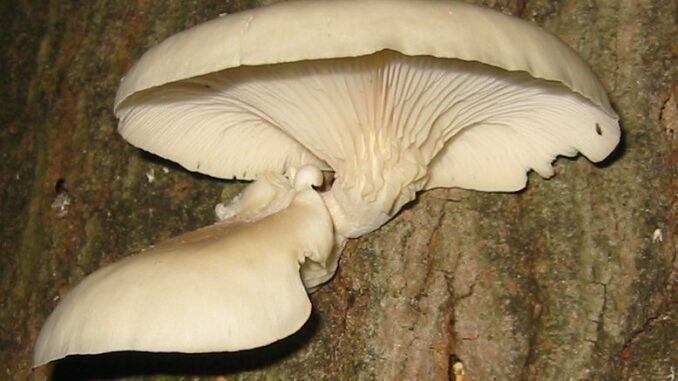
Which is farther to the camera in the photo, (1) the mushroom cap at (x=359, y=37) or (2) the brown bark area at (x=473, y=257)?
(2) the brown bark area at (x=473, y=257)

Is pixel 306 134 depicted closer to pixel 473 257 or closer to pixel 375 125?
pixel 375 125

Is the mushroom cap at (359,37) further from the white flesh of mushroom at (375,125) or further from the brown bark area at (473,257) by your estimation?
the brown bark area at (473,257)

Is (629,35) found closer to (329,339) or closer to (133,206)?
(329,339)

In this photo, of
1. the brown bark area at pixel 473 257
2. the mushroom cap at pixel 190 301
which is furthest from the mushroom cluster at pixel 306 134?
the brown bark area at pixel 473 257

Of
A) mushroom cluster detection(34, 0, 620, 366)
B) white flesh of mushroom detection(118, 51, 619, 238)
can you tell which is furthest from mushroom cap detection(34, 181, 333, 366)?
white flesh of mushroom detection(118, 51, 619, 238)

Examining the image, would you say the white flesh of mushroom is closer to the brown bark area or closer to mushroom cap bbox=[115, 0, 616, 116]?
the brown bark area

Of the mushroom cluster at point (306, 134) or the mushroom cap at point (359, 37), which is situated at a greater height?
the mushroom cap at point (359, 37)

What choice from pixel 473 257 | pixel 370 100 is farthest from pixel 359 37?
pixel 473 257
